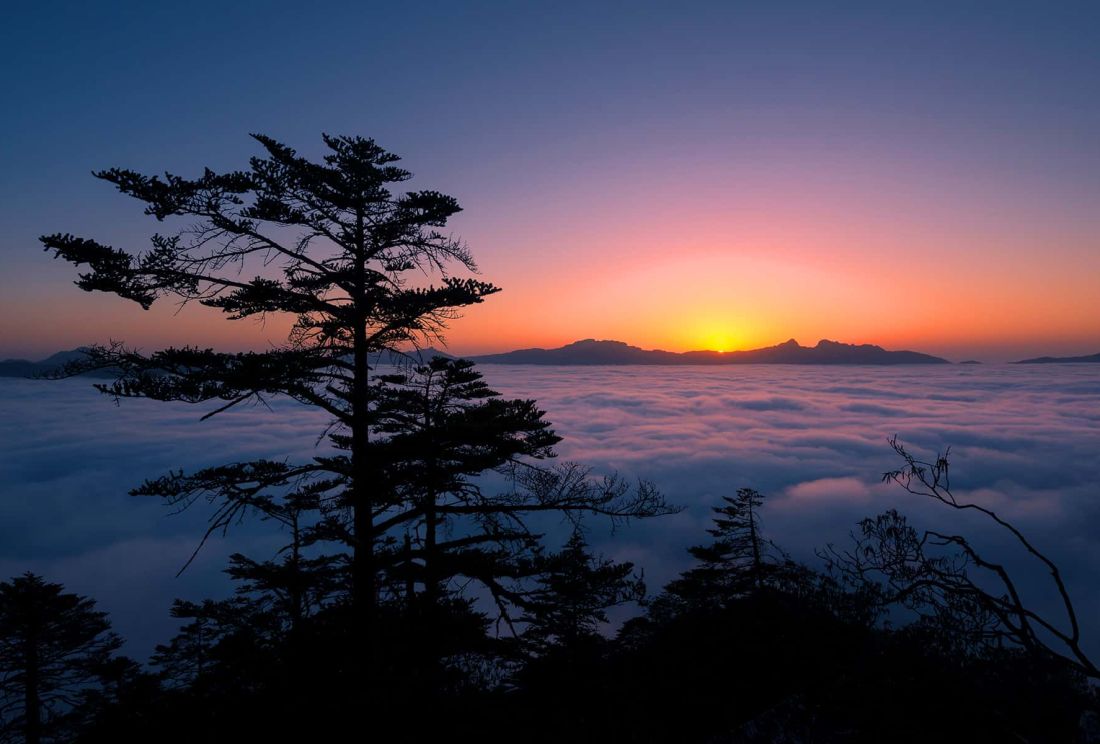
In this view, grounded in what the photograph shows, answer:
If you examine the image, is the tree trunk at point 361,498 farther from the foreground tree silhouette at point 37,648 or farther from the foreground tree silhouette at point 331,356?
the foreground tree silhouette at point 37,648

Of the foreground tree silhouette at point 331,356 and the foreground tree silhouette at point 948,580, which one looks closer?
the foreground tree silhouette at point 948,580

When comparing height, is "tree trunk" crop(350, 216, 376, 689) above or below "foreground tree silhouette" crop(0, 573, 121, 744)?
above

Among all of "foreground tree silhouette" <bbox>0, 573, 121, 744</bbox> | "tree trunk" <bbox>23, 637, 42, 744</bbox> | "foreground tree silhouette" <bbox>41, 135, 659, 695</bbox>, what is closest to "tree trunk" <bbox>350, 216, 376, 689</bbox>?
"foreground tree silhouette" <bbox>41, 135, 659, 695</bbox>

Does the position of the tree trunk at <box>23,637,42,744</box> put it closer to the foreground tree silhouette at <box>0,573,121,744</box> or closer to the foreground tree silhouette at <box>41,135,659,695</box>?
the foreground tree silhouette at <box>0,573,121,744</box>

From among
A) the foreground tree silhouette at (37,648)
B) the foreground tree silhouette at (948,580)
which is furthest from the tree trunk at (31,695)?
the foreground tree silhouette at (948,580)

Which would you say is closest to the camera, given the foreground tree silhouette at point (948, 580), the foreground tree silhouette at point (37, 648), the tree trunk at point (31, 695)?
the foreground tree silhouette at point (948, 580)

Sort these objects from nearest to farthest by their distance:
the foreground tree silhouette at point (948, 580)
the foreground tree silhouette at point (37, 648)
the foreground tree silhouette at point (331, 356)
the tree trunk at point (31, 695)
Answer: the foreground tree silhouette at point (948, 580) → the foreground tree silhouette at point (331, 356) → the foreground tree silhouette at point (37, 648) → the tree trunk at point (31, 695)

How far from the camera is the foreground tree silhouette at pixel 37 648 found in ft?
64.6

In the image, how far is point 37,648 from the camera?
20.7m

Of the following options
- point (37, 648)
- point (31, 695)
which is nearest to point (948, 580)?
point (37, 648)

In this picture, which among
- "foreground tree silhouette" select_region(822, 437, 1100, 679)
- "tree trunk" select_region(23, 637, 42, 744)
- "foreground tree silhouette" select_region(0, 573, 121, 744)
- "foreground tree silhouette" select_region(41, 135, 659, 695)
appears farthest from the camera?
"tree trunk" select_region(23, 637, 42, 744)

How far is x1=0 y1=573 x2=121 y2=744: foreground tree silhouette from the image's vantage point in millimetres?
19703

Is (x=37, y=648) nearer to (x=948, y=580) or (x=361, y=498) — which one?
(x=361, y=498)

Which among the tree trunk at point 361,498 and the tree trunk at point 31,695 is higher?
the tree trunk at point 361,498
